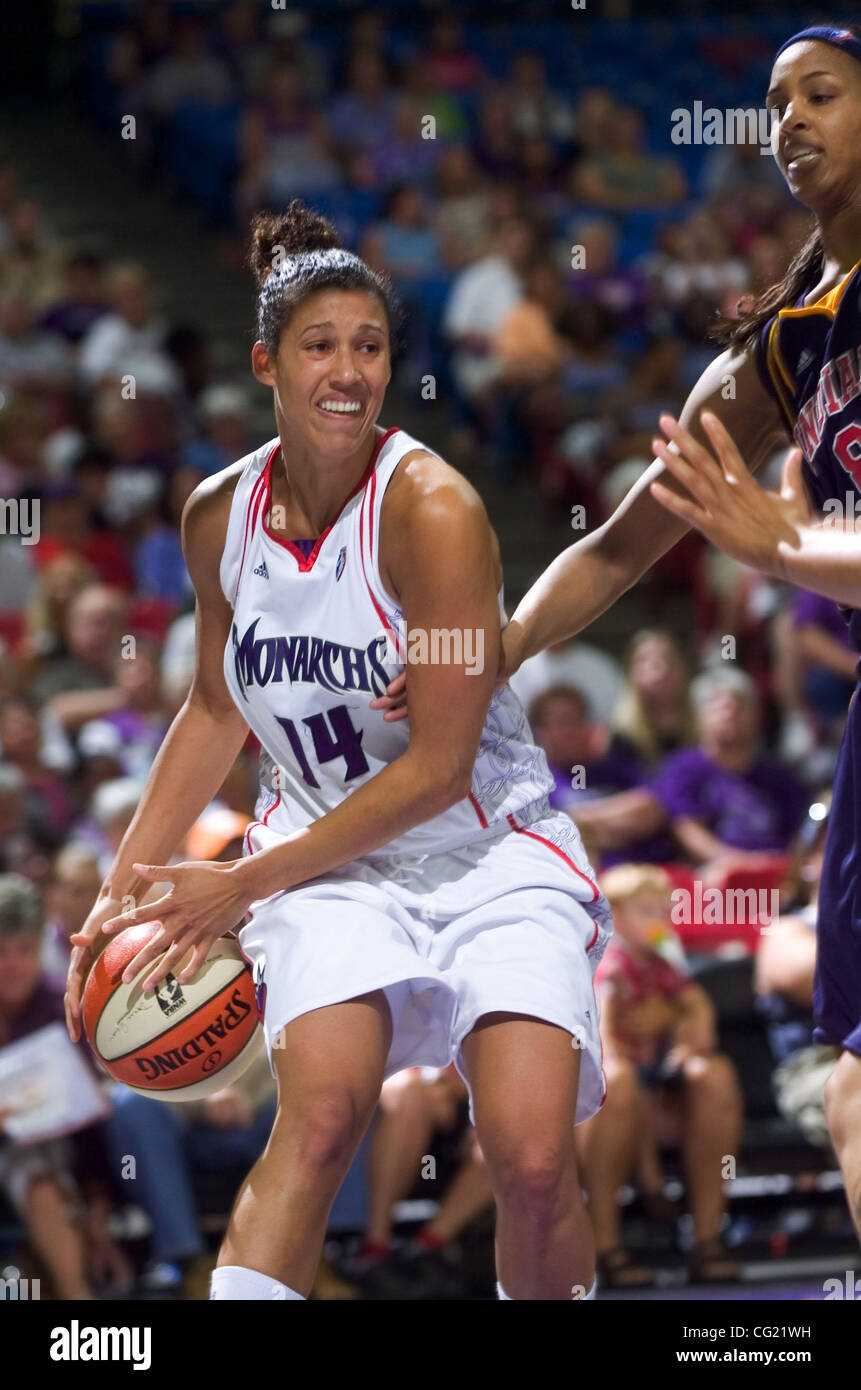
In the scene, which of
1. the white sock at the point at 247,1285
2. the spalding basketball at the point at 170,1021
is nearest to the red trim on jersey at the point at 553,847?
the spalding basketball at the point at 170,1021

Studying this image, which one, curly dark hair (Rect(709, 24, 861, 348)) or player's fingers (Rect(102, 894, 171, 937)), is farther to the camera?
curly dark hair (Rect(709, 24, 861, 348))

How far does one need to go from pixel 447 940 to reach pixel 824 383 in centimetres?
105

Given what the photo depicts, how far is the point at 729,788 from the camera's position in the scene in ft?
20.9

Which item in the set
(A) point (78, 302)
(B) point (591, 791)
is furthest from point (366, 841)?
(A) point (78, 302)

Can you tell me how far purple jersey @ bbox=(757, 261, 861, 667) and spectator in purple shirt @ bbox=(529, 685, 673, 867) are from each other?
10.7 ft

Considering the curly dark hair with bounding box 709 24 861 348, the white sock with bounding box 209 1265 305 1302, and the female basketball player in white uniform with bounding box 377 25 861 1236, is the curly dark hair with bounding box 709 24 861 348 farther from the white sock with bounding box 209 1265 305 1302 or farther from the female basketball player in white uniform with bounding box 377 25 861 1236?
the white sock with bounding box 209 1265 305 1302

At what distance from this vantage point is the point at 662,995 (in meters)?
5.34

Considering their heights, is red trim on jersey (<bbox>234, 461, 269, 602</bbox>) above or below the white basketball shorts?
above

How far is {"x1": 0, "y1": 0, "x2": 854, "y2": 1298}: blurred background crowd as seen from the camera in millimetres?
5090

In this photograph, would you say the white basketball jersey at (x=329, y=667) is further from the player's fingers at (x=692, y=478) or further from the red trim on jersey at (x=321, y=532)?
the player's fingers at (x=692, y=478)

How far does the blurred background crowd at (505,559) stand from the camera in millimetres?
5090

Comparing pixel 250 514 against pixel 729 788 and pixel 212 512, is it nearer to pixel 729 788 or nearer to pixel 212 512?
pixel 212 512

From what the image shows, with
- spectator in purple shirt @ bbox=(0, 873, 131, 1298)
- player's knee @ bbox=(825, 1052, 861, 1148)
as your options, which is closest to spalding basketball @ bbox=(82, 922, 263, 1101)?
player's knee @ bbox=(825, 1052, 861, 1148)
